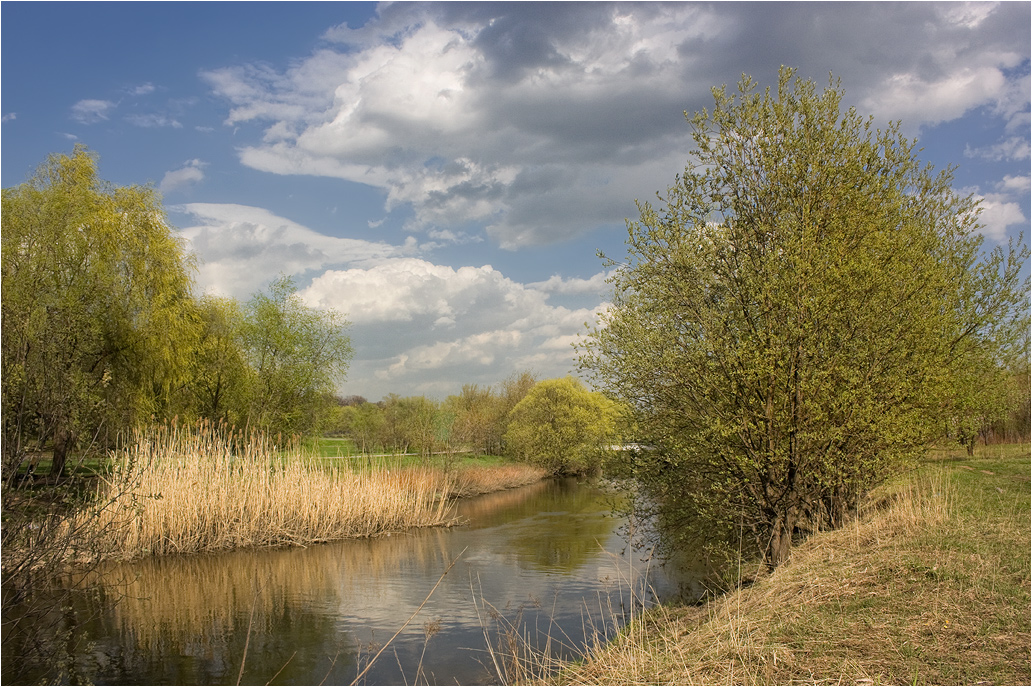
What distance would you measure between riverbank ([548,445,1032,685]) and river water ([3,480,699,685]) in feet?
2.73

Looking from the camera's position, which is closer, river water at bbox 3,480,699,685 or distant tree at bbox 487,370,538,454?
river water at bbox 3,480,699,685

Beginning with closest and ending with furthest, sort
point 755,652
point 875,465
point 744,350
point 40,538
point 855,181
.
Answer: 1. point 755,652
2. point 40,538
3. point 744,350
4. point 875,465
5. point 855,181

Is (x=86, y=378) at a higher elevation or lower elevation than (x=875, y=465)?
higher

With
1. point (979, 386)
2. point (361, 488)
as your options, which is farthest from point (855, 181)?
point (361, 488)

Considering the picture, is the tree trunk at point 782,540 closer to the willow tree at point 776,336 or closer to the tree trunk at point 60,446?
the willow tree at point 776,336

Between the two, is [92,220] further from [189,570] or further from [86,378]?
[189,570]

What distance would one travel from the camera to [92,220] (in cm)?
2112

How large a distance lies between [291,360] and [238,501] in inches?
666

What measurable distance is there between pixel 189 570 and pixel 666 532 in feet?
33.1

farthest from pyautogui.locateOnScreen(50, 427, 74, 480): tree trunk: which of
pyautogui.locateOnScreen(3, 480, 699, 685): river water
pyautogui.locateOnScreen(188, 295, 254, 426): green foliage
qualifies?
pyautogui.locateOnScreen(188, 295, 254, 426): green foliage

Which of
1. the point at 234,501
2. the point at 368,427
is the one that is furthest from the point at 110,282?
the point at 368,427

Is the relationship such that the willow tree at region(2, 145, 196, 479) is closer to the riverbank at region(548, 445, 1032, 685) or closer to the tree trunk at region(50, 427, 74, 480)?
the tree trunk at region(50, 427, 74, 480)

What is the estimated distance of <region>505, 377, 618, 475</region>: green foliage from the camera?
39.8m

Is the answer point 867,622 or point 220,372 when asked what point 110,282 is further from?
point 867,622
